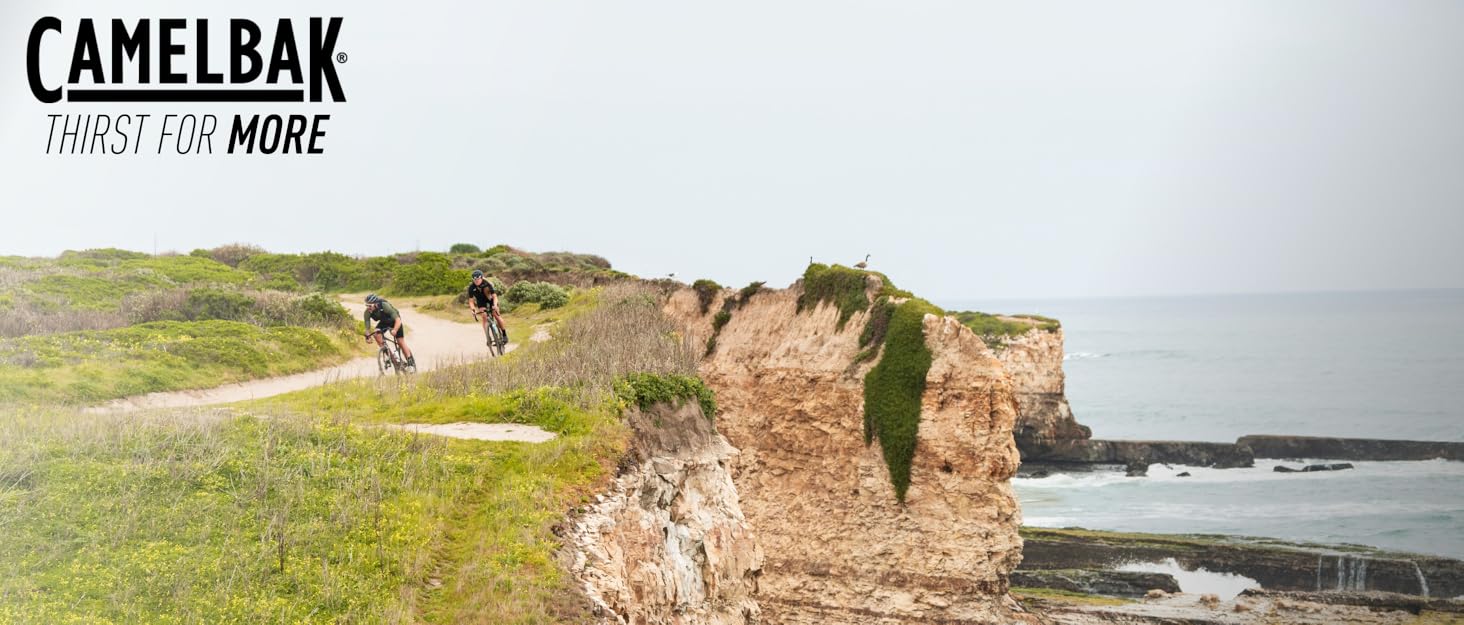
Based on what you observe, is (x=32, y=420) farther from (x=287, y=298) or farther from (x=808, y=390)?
(x=287, y=298)

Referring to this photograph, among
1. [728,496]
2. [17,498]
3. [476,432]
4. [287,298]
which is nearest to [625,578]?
[476,432]

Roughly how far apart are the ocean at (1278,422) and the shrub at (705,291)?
17.6 metres

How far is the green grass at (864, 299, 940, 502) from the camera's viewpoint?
2289 centimetres

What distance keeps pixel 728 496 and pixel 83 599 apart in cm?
889

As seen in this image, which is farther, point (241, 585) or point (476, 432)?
point (476, 432)

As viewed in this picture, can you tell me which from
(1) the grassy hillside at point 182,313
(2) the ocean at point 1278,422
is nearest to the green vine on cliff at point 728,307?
(1) the grassy hillside at point 182,313

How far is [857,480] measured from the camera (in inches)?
960

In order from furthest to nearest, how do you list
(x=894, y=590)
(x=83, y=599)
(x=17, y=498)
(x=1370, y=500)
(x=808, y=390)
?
(x=1370, y=500) → (x=808, y=390) → (x=894, y=590) → (x=17, y=498) → (x=83, y=599)

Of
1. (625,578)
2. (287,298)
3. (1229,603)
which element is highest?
(287,298)

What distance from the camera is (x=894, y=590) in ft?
76.8

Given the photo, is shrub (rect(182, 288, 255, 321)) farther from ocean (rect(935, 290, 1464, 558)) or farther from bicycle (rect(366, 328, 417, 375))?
ocean (rect(935, 290, 1464, 558))

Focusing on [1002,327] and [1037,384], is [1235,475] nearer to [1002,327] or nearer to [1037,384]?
[1037,384]

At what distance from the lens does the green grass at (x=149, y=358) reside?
17453 mm

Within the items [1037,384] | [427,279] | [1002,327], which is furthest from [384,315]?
[1037,384]
